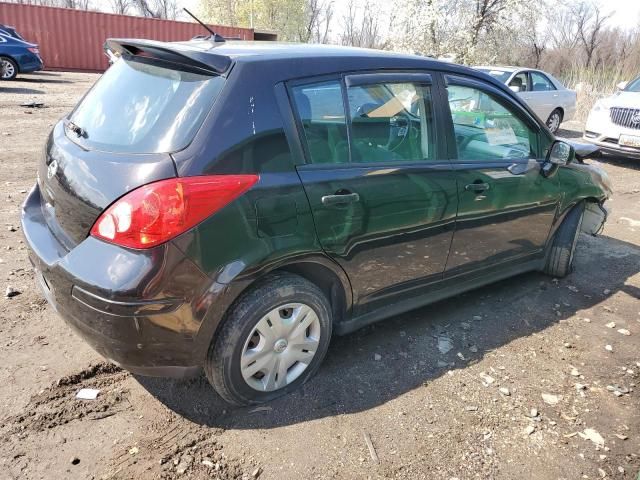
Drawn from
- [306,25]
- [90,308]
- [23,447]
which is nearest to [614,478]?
[90,308]

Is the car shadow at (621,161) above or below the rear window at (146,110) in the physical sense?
below

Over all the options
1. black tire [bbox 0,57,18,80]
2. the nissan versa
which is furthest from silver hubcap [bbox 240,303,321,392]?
black tire [bbox 0,57,18,80]

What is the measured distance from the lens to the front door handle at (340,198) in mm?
2567

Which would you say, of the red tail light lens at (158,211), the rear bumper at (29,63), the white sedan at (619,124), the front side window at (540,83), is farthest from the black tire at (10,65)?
the red tail light lens at (158,211)

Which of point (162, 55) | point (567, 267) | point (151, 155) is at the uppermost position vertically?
point (162, 55)

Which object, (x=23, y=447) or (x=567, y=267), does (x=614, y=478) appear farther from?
(x=23, y=447)

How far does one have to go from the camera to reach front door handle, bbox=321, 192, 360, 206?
2567 mm

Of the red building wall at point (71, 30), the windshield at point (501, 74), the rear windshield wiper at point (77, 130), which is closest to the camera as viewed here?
the rear windshield wiper at point (77, 130)

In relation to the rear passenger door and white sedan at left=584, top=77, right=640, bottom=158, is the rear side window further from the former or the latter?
white sedan at left=584, top=77, right=640, bottom=158

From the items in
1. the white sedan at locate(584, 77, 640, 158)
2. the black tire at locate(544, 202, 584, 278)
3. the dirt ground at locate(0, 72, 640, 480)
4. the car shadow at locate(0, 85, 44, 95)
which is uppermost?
the white sedan at locate(584, 77, 640, 158)

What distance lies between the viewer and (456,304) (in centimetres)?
390

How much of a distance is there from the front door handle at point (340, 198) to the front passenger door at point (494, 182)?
0.86m

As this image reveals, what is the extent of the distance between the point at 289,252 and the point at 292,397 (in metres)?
0.85

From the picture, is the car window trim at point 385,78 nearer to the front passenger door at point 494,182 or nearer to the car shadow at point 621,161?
the front passenger door at point 494,182
